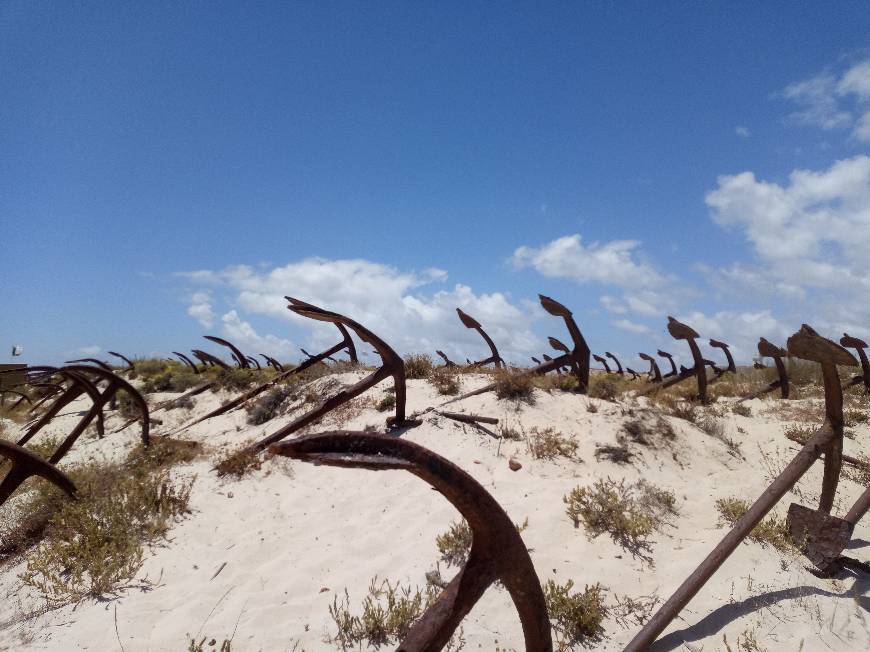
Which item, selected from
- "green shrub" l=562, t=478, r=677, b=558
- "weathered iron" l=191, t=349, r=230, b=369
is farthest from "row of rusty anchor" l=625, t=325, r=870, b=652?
"weathered iron" l=191, t=349, r=230, b=369

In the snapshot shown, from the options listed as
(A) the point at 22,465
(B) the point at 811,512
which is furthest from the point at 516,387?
(A) the point at 22,465

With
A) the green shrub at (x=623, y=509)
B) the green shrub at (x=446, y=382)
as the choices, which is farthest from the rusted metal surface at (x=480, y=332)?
the green shrub at (x=623, y=509)

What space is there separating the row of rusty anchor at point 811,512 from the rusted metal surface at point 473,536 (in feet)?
3.69

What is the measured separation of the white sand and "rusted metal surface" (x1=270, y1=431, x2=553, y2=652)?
1.55 metres

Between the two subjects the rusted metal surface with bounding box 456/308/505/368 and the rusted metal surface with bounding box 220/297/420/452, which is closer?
the rusted metal surface with bounding box 220/297/420/452

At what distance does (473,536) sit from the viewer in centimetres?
152

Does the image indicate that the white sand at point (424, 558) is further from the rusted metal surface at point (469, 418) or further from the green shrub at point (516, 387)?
the green shrub at point (516, 387)

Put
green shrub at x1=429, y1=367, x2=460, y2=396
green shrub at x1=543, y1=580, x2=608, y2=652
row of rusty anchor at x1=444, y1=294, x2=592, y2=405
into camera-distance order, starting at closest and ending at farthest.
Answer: green shrub at x1=543, y1=580, x2=608, y2=652, row of rusty anchor at x1=444, y1=294, x2=592, y2=405, green shrub at x1=429, y1=367, x2=460, y2=396

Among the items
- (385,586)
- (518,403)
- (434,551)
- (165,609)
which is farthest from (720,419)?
(165,609)

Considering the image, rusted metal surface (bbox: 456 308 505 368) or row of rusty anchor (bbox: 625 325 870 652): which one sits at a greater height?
rusted metal surface (bbox: 456 308 505 368)

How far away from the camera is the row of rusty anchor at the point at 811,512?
256 cm

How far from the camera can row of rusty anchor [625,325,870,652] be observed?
8.39 ft

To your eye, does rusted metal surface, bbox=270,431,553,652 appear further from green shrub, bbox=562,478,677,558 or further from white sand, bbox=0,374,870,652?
green shrub, bbox=562,478,677,558

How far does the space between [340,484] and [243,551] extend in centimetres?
138
